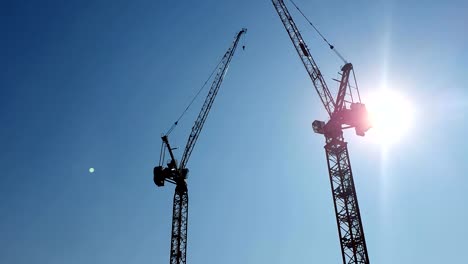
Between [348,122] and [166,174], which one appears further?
[166,174]

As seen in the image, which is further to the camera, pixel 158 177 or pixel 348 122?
pixel 158 177

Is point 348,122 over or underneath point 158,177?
underneath

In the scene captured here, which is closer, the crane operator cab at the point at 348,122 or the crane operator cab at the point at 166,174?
the crane operator cab at the point at 348,122

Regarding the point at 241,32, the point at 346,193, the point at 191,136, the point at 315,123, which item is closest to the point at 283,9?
the point at 241,32

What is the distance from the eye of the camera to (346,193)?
142ft

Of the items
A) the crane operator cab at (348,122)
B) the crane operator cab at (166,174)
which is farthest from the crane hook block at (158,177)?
the crane operator cab at (348,122)

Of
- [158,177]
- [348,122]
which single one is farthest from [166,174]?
[348,122]

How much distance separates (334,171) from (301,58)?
56.6 ft

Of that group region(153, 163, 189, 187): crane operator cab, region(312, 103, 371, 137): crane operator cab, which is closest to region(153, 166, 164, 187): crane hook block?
region(153, 163, 189, 187): crane operator cab

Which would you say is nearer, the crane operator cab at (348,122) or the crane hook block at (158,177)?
the crane operator cab at (348,122)

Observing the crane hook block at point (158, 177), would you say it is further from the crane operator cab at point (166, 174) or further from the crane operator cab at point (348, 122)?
the crane operator cab at point (348, 122)

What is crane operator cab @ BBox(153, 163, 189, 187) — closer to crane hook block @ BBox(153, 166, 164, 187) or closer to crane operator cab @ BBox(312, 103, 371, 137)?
crane hook block @ BBox(153, 166, 164, 187)

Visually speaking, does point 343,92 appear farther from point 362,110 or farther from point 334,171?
point 334,171

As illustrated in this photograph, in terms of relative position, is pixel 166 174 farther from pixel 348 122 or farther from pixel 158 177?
pixel 348 122
